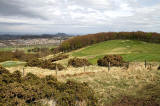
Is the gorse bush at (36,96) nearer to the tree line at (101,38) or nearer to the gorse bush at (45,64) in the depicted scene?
the gorse bush at (45,64)

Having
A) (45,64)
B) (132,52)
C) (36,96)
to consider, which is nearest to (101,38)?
(132,52)

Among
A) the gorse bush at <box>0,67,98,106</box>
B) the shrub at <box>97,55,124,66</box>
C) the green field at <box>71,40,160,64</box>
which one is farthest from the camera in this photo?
the green field at <box>71,40,160,64</box>

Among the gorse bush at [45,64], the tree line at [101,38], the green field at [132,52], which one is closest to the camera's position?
the gorse bush at [45,64]

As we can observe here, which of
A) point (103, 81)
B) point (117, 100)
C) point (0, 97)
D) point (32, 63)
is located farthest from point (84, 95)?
point (32, 63)

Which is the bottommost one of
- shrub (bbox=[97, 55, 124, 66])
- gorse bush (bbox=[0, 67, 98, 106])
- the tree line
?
shrub (bbox=[97, 55, 124, 66])

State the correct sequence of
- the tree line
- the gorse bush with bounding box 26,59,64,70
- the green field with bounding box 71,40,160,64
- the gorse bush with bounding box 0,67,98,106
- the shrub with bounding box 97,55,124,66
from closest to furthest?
the gorse bush with bounding box 0,67,98,106
the gorse bush with bounding box 26,59,64,70
the shrub with bounding box 97,55,124,66
the green field with bounding box 71,40,160,64
the tree line

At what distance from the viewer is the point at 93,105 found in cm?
640

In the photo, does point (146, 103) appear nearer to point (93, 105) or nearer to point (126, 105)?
point (126, 105)

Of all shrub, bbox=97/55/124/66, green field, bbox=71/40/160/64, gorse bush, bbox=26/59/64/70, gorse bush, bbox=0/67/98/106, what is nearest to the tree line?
green field, bbox=71/40/160/64

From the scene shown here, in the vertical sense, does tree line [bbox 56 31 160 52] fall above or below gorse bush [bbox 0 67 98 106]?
above

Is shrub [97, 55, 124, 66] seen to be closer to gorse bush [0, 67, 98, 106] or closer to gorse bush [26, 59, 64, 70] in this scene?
gorse bush [26, 59, 64, 70]

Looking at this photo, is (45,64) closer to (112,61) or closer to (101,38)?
(112,61)

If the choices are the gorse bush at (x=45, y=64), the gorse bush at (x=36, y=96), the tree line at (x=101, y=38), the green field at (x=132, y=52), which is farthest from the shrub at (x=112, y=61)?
the tree line at (x=101, y=38)

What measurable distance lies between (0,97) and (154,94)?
7.53 m
